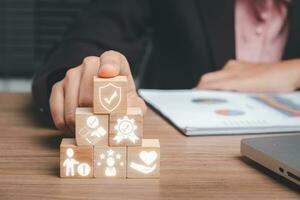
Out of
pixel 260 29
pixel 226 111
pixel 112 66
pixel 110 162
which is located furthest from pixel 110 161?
pixel 260 29

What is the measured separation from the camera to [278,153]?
0.75 meters

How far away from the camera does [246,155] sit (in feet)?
2.63

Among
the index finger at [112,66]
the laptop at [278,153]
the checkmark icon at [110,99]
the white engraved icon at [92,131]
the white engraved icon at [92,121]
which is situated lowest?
the laptop at [278,153]

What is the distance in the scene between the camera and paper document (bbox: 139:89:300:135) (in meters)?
0.94

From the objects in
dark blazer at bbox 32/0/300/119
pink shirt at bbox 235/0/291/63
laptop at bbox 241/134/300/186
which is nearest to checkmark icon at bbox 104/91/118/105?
laptop at bbox 241/134/300/186

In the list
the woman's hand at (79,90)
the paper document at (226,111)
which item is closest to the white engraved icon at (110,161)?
the woman's hand at (79,90)

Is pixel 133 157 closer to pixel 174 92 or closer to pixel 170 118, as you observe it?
pixel 170 118

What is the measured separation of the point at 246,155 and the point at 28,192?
28 centimetres

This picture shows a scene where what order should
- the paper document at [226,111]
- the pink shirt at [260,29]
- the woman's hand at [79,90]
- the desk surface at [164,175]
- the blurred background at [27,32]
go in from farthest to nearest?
the blurred background at [27,32]
the pink shirt at [260,29]
the paper document at [226,111]
the woman's hand at [79,90]
the desk surface at [164,175]

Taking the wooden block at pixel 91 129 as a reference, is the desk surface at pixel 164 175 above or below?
below

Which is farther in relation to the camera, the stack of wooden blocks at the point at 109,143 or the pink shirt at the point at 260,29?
the pink shirt at the point at 260,29

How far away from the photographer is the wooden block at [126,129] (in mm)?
705

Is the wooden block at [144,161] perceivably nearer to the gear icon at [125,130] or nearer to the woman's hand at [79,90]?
the gear icon at [125,130]

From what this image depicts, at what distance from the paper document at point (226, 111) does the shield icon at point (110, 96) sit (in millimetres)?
239
